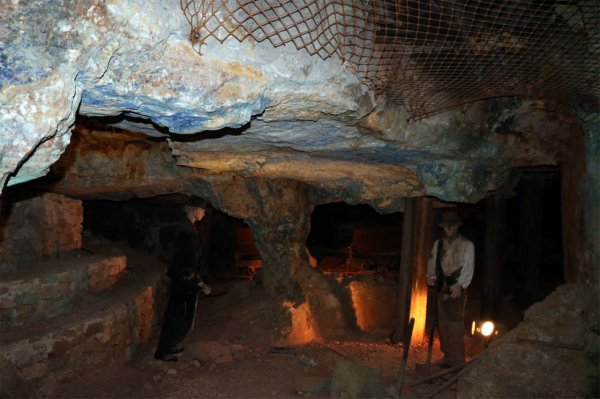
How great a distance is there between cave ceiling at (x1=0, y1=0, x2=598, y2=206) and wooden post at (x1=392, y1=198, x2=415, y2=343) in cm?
39

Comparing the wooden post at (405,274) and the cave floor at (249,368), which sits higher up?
the wooden post at (405,274)

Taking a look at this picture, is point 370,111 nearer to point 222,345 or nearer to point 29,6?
point 29,6

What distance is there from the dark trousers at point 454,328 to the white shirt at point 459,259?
0.25 metres

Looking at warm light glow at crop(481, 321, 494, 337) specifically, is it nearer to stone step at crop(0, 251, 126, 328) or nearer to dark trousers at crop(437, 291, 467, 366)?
dark trousers at crop(437, 291, 467, 366)

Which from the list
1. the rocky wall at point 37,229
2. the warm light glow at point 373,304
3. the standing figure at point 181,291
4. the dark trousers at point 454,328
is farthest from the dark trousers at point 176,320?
the dark trousers at point 454,328

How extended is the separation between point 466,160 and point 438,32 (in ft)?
8.83

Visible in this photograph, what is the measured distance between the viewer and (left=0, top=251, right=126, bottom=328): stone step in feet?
16.4

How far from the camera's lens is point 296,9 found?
8.63 feet

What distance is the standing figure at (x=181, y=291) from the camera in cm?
Answer: 605

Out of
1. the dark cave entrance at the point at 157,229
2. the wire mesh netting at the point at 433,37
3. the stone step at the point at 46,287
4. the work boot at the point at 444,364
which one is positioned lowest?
the work boot at the point at 444,364

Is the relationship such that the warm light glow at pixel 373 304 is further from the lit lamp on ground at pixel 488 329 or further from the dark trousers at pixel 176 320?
the dark trousers at pixel 176 320

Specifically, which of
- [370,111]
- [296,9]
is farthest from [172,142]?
[296,9]

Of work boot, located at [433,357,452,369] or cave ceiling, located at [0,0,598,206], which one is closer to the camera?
cave ceiling, located at [0,0,598,206]

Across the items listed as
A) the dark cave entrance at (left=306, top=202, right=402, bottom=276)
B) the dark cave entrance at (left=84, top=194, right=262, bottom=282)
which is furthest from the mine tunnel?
the dark cave entrance at (left=306, top=202, right=402, bottom=276)
